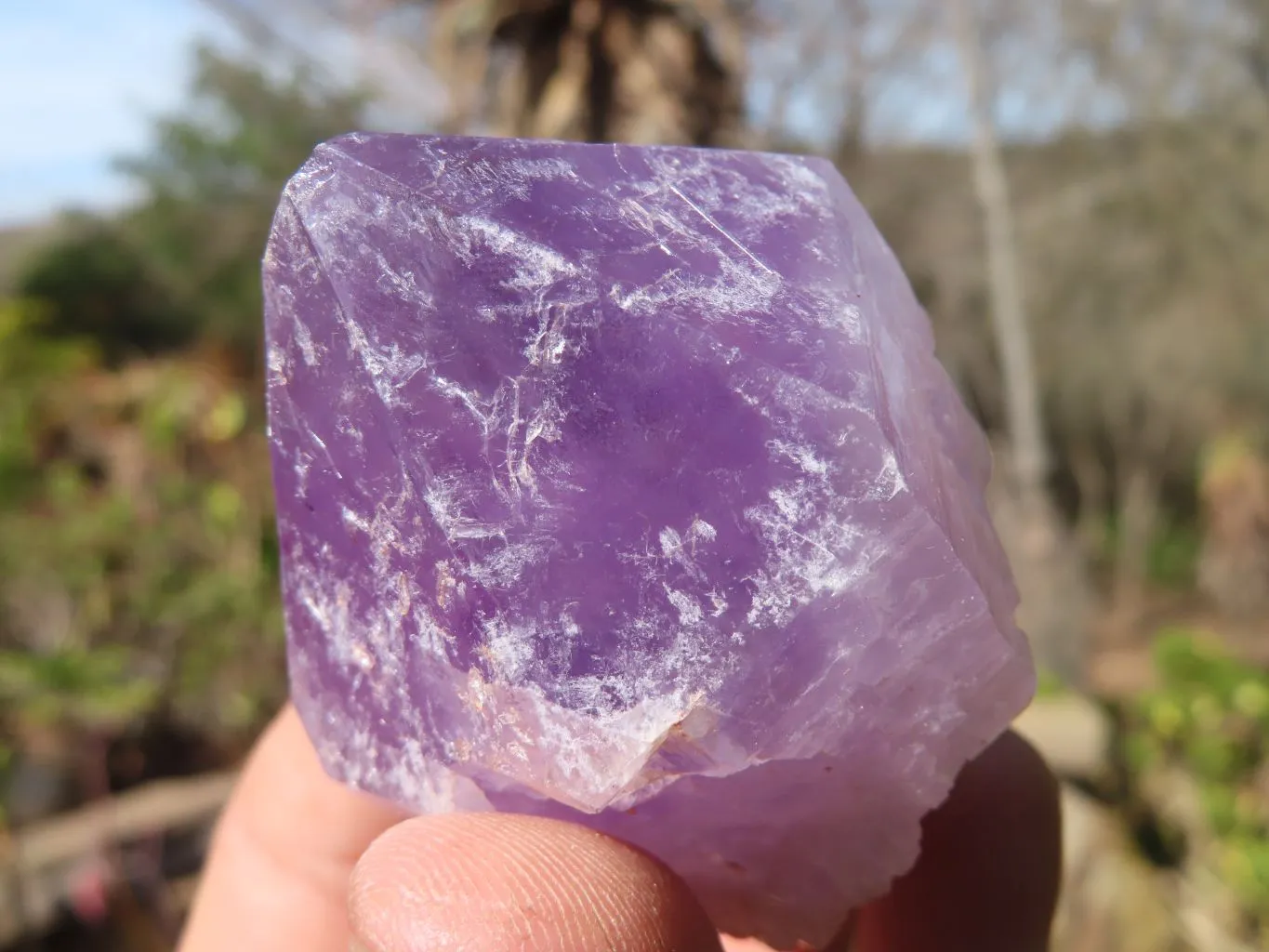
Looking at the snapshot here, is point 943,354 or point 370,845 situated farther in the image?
point 943,354

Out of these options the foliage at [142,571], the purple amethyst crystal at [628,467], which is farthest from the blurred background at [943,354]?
the purple amethyst crystal at [628,467]

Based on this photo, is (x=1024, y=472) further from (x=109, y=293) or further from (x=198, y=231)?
(x=109, y=293)

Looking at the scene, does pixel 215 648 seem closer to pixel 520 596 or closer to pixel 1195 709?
pixel 520 596

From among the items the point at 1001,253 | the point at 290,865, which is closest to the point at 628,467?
the point at 290,865

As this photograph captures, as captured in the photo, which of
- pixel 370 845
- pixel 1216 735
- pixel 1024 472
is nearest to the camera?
pixel 370 845

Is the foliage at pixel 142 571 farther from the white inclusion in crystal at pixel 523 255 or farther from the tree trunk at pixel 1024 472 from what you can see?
the tree trunk at pixel 1024 472
